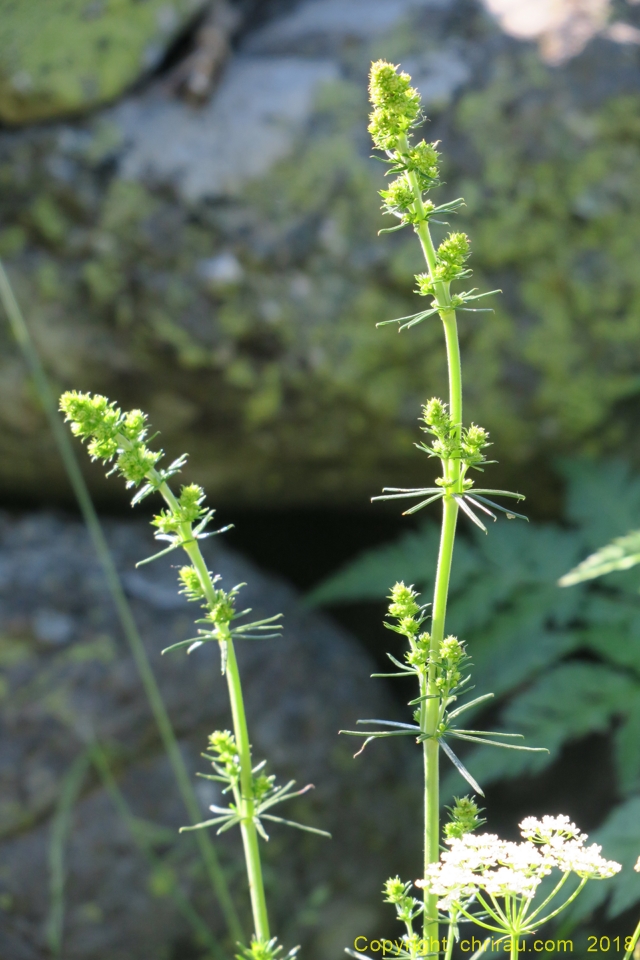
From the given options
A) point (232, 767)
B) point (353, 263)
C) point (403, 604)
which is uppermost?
point (353, 263)

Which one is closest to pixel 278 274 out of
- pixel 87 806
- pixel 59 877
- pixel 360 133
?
pixel 360 133

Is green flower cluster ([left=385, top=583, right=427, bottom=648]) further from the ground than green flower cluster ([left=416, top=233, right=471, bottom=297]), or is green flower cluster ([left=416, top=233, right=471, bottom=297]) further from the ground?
green flower cluster ([left=416, top=233, right=471, bottom=297])

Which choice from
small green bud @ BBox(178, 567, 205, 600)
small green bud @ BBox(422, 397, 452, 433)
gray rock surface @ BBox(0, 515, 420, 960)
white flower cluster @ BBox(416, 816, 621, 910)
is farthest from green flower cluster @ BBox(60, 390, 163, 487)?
gray rock surface @ BBox(0, 515, 420, 960)

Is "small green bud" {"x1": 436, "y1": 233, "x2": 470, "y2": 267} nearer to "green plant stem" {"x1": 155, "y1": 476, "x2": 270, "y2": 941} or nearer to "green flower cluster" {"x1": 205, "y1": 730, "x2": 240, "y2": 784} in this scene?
"green plant stem" {"x1": 155, "y1": 476, "x2": 270, "y2": 941}

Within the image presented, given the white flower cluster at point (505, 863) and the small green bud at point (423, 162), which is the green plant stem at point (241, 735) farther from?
the small green bud at point (423, 162)

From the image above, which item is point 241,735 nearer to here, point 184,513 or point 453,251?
point 184,513

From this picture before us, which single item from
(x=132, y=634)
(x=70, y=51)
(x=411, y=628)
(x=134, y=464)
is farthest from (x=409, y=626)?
(x=70, y=51)

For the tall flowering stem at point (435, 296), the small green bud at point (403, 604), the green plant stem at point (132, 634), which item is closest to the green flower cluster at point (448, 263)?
the tall flowering stem at point (435, 296)
